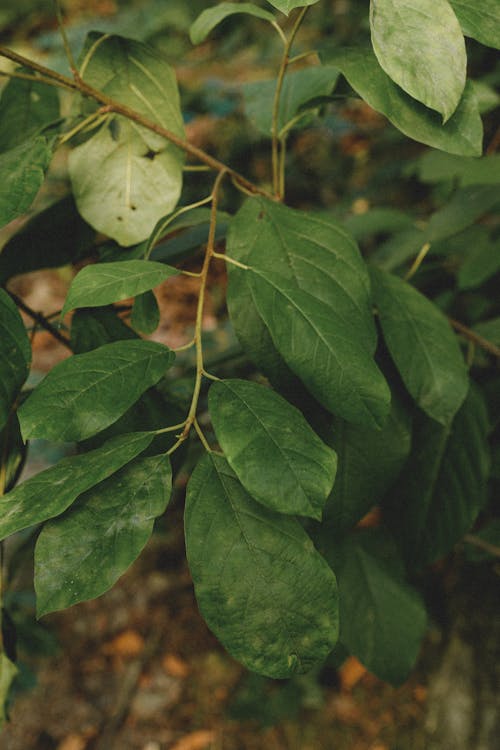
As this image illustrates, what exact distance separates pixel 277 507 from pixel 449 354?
1.37 feet

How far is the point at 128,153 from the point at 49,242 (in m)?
0.19

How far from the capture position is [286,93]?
39.8 inches

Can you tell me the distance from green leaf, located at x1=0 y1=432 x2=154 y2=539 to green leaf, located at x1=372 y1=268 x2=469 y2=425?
1.23 feet

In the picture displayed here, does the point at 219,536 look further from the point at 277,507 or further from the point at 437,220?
the point at 437,220

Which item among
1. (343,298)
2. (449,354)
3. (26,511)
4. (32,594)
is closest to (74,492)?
(26,511)

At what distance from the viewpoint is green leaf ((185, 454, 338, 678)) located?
0.50 metres

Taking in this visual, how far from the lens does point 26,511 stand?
1.62 ft

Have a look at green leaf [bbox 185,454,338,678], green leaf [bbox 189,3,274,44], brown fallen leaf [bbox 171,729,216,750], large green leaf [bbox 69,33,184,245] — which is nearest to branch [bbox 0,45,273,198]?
large green leaf [bbox 69,33,184,245]

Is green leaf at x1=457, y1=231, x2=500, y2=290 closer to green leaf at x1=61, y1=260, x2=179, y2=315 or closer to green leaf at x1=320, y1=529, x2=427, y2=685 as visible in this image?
green leaf at x1=320, y1=529, x2=427, y2=685

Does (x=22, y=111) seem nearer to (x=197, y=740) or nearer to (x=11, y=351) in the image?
(x=11, y=351)

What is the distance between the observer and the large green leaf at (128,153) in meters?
0.82

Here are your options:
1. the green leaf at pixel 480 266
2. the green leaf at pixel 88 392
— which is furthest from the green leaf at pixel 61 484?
the green leaf at pixel 480 266

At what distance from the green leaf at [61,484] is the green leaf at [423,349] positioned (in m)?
0.37

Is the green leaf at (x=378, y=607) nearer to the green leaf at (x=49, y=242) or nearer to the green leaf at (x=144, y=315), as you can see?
the green leaf at (x=144, y=315)
